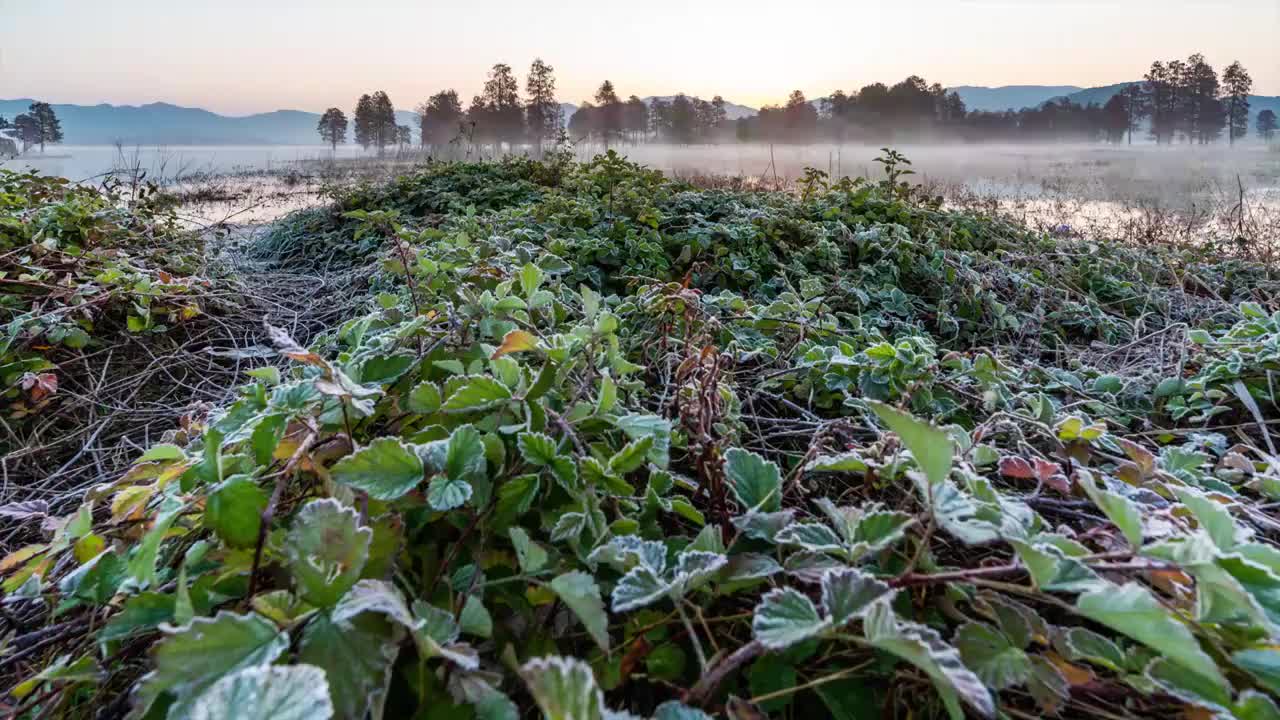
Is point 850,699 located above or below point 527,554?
below

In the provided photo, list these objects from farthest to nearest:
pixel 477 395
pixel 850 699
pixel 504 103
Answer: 1. pixel 504 103
2. pixel 477 395
3. pixel 850 699

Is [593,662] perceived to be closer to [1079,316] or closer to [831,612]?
[831,612]

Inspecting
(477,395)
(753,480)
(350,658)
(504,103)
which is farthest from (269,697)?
(504,103)

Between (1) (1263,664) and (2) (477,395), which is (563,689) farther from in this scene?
(1) (1263,664)

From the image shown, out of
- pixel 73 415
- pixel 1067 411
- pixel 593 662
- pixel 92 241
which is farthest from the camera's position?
pixel 92 241

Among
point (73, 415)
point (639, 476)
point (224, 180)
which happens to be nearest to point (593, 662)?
point (639, 476)

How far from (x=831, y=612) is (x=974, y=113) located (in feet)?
226

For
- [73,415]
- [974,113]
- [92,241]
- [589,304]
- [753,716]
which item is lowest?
[73,415]

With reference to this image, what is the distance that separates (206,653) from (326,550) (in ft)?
0.38

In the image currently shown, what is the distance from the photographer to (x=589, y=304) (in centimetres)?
114

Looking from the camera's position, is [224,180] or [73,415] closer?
[73,415]

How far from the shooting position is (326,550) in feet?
1.96

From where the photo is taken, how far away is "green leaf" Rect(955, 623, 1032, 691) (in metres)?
0.59

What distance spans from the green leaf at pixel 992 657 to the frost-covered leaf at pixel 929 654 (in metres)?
0.10
